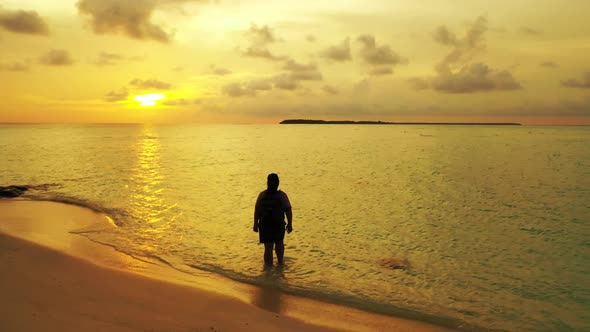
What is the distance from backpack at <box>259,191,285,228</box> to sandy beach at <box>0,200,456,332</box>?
5.34 feet

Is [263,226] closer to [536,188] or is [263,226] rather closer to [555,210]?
[555,210]

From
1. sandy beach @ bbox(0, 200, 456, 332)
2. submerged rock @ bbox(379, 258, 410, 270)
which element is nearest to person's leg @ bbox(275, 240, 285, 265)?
sandy beach @ bbox(0, 200, 456, 332)

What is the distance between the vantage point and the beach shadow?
846 centimetres

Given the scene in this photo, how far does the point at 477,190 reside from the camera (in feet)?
89.0

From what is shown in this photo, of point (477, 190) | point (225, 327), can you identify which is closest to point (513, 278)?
point (225, 327)

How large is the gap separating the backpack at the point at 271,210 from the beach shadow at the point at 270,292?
132cm

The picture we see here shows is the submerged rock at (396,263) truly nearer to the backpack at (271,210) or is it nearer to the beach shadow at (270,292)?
the beach shadow at (270,292)

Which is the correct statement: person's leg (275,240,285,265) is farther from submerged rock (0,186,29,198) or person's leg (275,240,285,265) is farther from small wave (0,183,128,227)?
submerged rock (0,186,29,198)

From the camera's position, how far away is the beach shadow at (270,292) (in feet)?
27.8

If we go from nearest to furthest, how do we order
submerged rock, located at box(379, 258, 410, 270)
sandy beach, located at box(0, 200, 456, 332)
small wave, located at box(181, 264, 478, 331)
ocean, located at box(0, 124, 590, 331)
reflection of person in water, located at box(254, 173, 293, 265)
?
sandy beach, located at box(0, 200, 456, 332)
small wave, located at box(181, 264, 478, 331)
ocean, located at box(0, 124, 590, 331)
reflection of person in water, located at box(254, 173, 293, 265)
submerged rock, located at box(379, 258, 410, 270)

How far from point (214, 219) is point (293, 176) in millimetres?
17112

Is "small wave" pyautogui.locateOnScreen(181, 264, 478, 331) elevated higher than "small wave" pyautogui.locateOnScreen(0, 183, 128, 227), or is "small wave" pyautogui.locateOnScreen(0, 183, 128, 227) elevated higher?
"small wave" pyautogui.locateOnScreen(0, 183, 128, 227)

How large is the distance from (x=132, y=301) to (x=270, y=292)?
2.98 meters

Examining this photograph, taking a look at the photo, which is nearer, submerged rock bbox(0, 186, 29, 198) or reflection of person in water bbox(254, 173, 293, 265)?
reflection of person in water bbox(254, 173, 293, 265)
